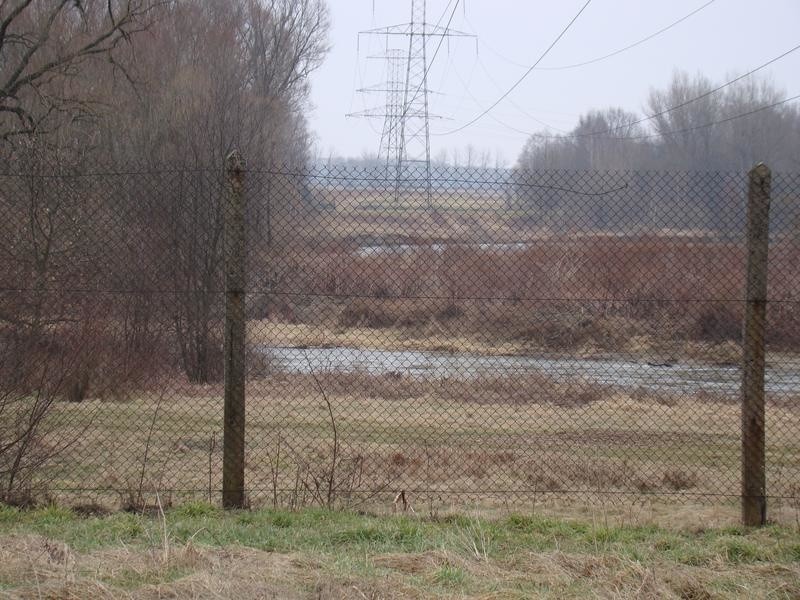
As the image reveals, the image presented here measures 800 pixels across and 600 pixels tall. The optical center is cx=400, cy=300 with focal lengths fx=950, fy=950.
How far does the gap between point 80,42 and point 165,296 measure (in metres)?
13.4

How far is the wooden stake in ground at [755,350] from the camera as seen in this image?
5.82 metres

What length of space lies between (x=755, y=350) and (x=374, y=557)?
2.74m

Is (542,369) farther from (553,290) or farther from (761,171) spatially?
(761,171)

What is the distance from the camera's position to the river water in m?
13.4

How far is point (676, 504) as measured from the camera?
6.64m

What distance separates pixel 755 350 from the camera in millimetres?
5863

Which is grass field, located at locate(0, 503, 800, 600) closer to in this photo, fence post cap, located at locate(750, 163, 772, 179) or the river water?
fence post cap, located at locate(750, 163, 772, 179)

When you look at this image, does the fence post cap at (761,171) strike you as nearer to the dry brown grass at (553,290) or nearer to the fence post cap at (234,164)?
the dry brown grass at (553,290)

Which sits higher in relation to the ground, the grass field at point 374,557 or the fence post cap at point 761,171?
the fence post cap at point 761,171

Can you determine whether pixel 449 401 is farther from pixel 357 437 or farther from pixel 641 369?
pixel 641 369

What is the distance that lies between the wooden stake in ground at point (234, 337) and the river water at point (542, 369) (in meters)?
6.09

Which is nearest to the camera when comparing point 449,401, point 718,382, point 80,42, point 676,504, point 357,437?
point 676,504

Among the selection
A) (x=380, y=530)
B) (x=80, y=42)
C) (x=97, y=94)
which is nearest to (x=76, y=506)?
(x=380, y=530)

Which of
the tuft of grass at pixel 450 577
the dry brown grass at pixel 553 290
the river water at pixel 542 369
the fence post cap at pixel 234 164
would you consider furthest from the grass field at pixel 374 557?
the river water at pixel 542 369
